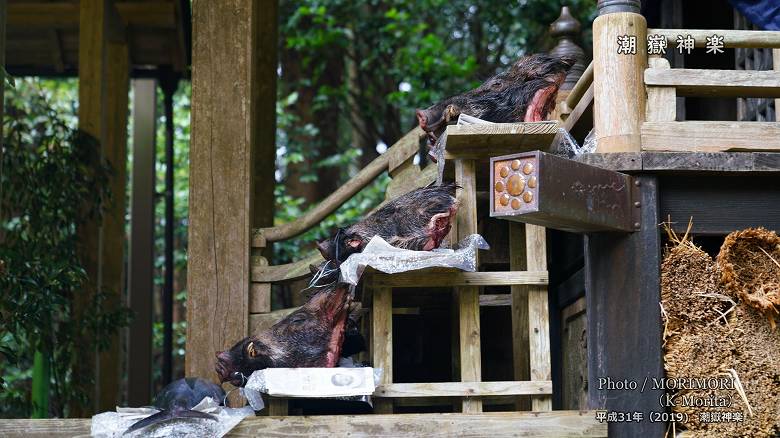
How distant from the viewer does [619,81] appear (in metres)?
4.67

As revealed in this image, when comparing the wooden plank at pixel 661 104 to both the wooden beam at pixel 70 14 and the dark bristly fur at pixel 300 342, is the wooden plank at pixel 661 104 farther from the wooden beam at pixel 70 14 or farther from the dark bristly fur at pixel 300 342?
the wooden beam at pixel 70 14

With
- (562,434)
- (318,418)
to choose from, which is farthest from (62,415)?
(562,434)

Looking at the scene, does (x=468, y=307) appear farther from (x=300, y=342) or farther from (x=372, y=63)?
(x=372, y=63)

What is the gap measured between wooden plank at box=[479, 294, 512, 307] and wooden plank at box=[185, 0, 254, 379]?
1.46 metres

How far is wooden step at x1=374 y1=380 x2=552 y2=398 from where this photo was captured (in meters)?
4.82

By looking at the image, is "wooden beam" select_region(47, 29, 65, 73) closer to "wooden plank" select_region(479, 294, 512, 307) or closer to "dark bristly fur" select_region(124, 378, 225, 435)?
"wooden plank" select_region(479, 294, 512, 307)

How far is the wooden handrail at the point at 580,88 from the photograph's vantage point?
517 cm

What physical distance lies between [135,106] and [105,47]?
8.30 ft

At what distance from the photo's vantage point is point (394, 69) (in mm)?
12148

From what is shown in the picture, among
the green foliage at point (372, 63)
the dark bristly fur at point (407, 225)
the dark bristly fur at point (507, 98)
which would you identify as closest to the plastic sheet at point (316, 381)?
the dark bristly fur at point (407, 225)

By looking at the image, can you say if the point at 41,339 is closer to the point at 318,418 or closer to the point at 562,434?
the point at 318,418

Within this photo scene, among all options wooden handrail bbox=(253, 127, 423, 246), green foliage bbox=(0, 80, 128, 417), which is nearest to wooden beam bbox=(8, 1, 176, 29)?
green foliage bbox=(0, 80, 128, 417)

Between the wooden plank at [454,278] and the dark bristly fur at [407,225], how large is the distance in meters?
0.13

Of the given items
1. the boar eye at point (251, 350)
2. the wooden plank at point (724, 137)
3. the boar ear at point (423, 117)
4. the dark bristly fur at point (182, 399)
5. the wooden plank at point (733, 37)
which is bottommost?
the dark bristly fur at point (182, 399)
